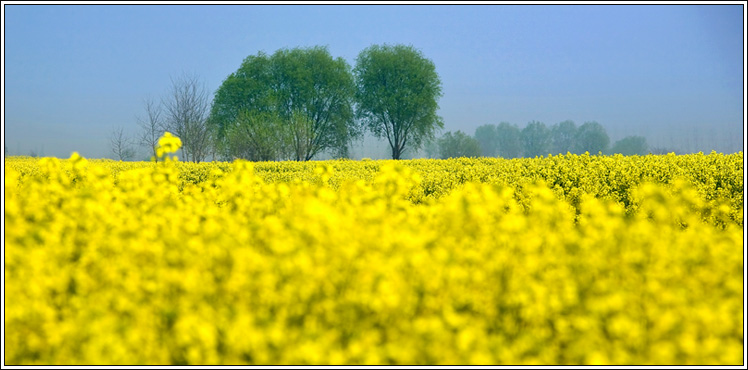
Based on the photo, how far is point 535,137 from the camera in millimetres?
70562

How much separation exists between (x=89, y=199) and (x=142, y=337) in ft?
6.18

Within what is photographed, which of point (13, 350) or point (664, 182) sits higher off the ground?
point (664, 182)

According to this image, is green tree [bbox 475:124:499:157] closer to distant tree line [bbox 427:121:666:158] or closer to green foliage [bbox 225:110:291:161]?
distant tree line [bbox 427:121:666:158]

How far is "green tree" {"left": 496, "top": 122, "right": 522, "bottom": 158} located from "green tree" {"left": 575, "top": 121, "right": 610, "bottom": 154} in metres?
7.12

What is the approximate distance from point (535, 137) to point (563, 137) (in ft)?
13.8

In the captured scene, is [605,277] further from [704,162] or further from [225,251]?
[704,162]

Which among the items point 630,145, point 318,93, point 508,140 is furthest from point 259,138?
→ point 630,145

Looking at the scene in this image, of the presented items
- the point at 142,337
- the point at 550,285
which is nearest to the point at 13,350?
the point at 142,337

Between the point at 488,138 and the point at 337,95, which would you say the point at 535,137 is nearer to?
the point at 488,138

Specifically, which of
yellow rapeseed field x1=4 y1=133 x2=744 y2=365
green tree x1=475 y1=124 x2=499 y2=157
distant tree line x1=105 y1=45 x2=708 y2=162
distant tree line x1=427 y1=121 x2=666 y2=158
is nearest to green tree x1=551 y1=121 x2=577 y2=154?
distant tree line x1=427 y1=121 x2=666 y2=158

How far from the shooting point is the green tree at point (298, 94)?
110ft

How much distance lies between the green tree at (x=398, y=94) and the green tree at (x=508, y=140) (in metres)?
36.5

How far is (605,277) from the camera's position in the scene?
384 centimetres

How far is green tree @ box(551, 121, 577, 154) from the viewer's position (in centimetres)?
7119
